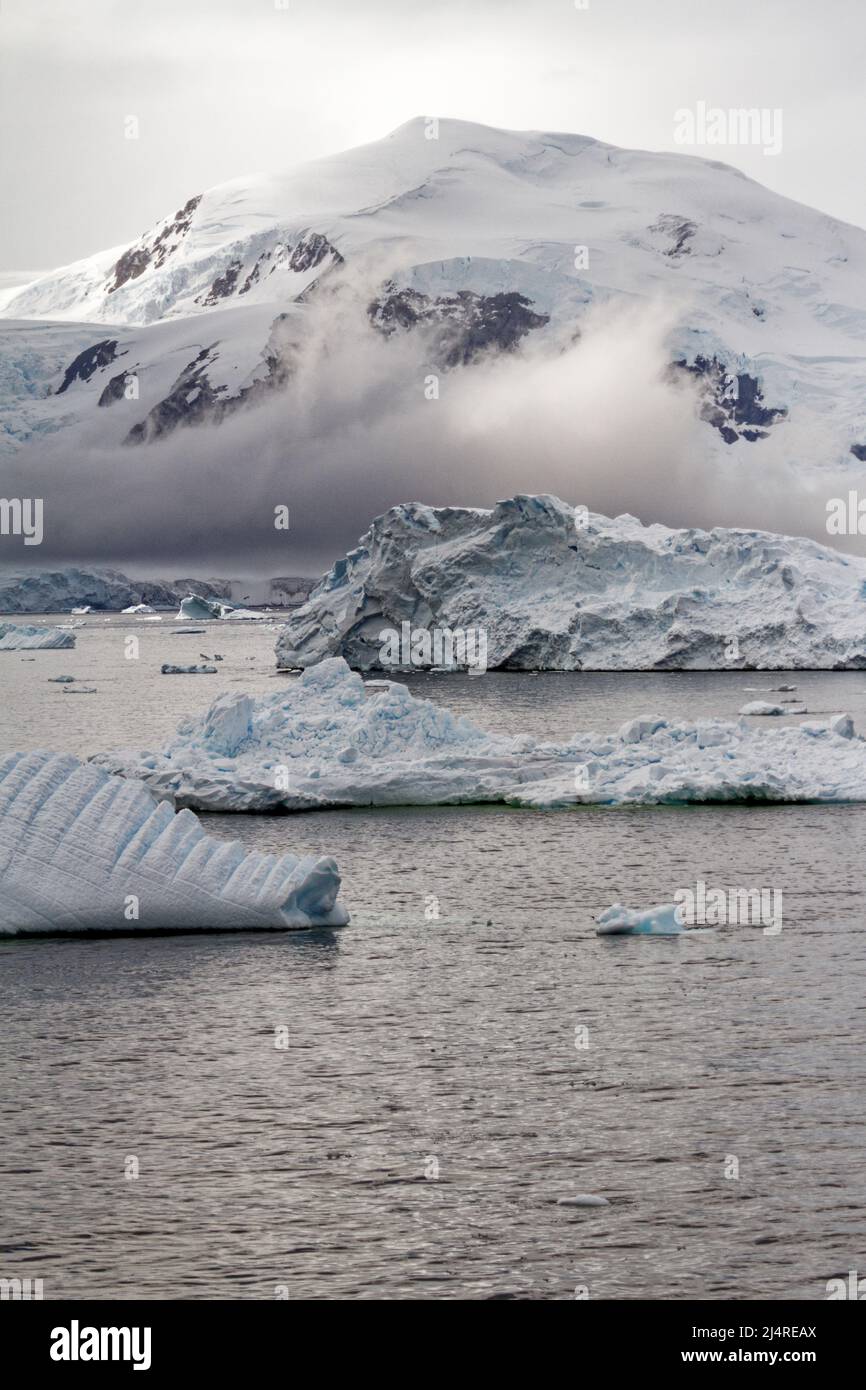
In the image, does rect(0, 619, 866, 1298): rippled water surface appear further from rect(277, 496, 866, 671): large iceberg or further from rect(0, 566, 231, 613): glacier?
rect(0, 566, 231, 613): glacier

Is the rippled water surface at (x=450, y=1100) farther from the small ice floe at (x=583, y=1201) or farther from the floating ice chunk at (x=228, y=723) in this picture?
the floating ice chunk at (x=228, y=723)

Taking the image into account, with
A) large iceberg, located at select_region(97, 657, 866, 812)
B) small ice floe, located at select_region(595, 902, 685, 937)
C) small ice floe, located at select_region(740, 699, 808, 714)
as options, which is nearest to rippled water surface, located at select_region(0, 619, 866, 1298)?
small ice floe, located at select_region(595, 902, 685, 937)

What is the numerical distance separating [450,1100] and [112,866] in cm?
499

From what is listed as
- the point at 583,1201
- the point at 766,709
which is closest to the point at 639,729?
the point at 766,709

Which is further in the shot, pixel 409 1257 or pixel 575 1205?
pixel 575 1205

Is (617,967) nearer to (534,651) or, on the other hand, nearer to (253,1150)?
(253,1150)

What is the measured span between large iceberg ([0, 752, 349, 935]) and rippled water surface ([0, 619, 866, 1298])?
251mm

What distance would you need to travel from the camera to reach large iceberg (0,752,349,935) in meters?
13.9

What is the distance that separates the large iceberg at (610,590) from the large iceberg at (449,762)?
2859 cm

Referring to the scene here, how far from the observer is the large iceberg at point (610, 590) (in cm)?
5456

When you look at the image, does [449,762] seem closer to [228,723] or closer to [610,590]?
[228,723]
